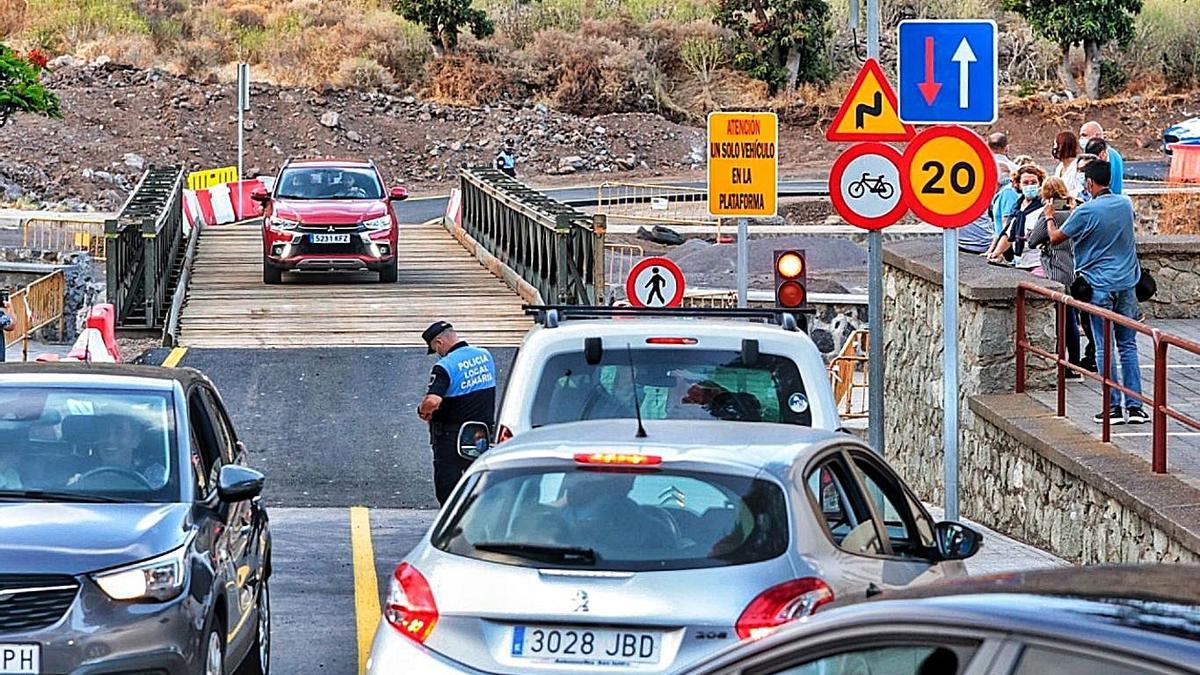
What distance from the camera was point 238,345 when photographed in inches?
875

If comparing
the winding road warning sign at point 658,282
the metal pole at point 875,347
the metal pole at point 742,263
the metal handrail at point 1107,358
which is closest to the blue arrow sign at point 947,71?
the metal handrail at point 1107,358

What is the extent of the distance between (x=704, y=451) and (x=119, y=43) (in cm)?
6176

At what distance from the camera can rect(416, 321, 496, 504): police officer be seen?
12547 mm

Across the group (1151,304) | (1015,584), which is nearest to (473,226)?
(1151,304)

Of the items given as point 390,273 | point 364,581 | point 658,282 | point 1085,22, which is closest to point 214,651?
point 364,581

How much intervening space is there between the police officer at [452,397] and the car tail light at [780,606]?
21.9 feet

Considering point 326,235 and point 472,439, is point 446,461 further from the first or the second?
point 326,235

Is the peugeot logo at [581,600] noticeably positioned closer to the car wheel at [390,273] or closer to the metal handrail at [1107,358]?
A: the metal handrail at [1107,358]

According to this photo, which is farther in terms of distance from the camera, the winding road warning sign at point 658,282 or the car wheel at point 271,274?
the car wheel at point 271,274

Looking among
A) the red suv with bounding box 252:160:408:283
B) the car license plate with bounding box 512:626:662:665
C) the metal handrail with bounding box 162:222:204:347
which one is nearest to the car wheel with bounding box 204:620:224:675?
the car license plate with bounding box 512:626:662:665

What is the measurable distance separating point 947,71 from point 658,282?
693 cm

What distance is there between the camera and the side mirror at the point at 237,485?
25.6 feet

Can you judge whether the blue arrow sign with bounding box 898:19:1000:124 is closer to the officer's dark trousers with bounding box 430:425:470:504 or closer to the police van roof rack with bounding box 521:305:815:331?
the police van roof rack with bounding box 521:305:815:331

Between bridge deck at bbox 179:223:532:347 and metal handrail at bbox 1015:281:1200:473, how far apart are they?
9371mm
